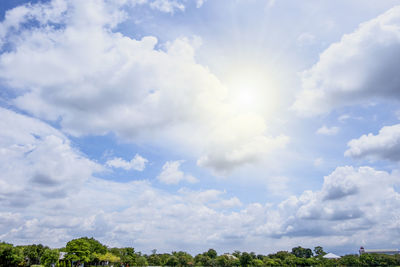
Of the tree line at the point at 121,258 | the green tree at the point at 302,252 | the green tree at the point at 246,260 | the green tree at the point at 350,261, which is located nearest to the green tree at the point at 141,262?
the tree line at the point at 121,258

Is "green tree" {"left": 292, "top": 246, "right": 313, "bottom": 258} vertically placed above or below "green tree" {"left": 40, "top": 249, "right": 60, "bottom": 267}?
below

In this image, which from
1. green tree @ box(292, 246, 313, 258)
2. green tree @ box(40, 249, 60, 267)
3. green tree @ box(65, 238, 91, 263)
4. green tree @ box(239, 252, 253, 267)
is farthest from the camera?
green tree @ box(292, 246, 313, 258)

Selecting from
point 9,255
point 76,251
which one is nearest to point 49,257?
point 76,251

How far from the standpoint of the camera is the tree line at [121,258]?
251 ft

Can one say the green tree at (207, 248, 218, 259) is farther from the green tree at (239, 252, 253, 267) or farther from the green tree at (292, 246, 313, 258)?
the green tree at (292, 246, 313, 258)

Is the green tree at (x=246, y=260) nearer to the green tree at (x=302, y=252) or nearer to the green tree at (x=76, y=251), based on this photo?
the green tree at (x=76, y=251)

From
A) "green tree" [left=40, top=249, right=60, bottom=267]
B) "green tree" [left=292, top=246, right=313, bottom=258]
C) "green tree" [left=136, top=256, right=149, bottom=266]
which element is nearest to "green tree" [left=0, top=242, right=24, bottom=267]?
"green tree" [left=40, top=249, right=60, bottom=267]

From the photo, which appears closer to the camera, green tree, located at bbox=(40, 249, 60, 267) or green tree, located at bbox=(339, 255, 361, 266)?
green tree, located at bbox=(40, 249, 60, 267)

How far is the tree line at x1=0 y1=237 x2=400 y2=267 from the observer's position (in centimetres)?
7656

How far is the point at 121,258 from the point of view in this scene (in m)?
117

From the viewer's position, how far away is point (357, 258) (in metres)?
113

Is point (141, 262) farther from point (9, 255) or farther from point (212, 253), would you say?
point (9, 255)

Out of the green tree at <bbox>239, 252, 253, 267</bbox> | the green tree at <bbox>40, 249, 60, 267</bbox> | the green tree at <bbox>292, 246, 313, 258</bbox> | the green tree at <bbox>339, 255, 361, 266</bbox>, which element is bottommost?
the green tree at <bbox>292, 246, 313, 258</bbox>

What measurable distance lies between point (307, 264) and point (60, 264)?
9151 cm
